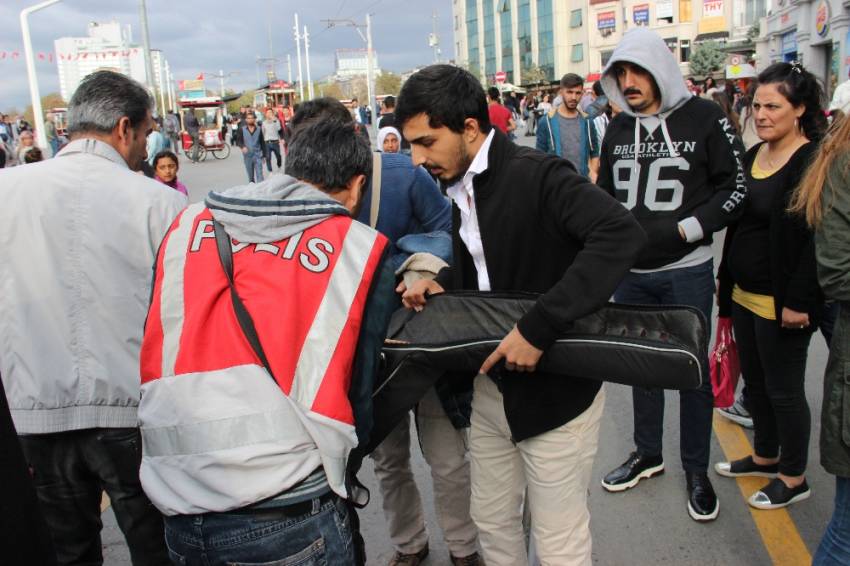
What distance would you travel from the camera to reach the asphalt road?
9.89ft

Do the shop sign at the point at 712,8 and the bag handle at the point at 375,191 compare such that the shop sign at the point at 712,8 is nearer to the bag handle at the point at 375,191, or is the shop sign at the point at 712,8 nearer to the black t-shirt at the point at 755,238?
the black t-shirt at the point at 755,238

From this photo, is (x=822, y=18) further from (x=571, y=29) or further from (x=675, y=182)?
(x=571, y=29)

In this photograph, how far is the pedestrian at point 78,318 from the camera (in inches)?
85.7

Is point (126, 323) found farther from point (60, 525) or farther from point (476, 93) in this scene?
point (476, 93)

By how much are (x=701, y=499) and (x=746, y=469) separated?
1.54 feet

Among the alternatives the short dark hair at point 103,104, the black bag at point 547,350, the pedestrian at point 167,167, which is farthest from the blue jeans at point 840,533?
the pedestrian at point 167,167

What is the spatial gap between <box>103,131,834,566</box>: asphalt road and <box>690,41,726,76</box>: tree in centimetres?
6510

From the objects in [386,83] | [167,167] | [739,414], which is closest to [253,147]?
[167,167]

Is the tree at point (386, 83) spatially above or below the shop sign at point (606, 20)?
below

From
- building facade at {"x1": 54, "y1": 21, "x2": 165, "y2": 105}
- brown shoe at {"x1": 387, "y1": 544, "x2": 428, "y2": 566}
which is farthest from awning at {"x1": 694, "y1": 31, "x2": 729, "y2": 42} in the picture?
brown shoe at {"x1": 387, "y1": 544, "x2": 428, "y2": 566}

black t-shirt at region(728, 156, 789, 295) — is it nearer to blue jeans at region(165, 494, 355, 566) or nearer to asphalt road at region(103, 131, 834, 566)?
asphalt road at region(103, 131, 834, 566)

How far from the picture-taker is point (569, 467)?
2.18 meters

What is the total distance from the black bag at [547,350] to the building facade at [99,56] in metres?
16.8

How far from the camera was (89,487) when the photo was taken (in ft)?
7.61
